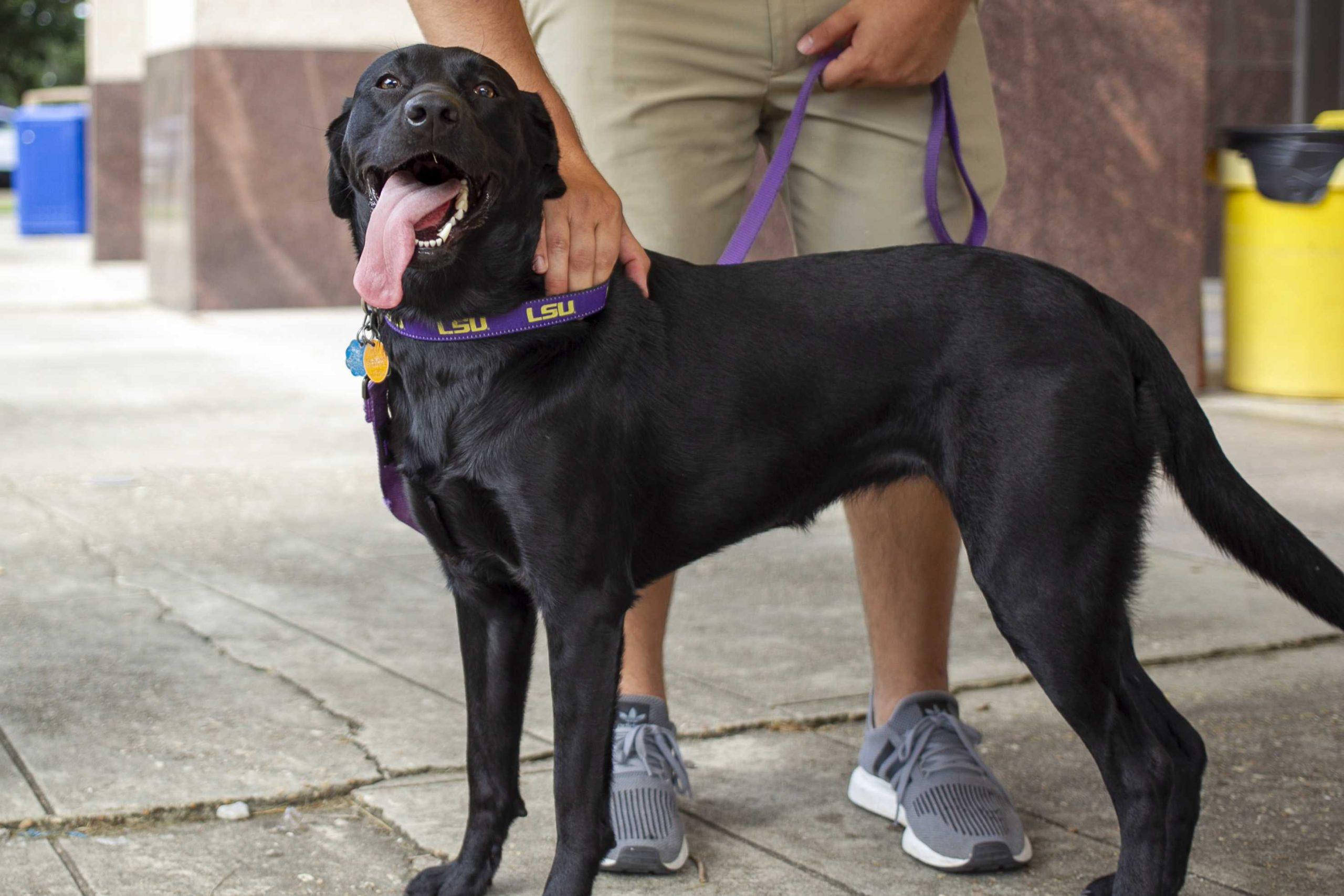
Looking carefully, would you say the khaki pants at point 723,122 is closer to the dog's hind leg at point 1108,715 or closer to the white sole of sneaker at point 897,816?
the dog's hind leg at point 1108,715

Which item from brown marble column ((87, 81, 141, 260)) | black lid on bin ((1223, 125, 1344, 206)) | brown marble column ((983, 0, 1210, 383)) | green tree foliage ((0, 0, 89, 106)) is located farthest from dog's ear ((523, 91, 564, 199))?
green tree foliage ((0, 0, 89, 106))

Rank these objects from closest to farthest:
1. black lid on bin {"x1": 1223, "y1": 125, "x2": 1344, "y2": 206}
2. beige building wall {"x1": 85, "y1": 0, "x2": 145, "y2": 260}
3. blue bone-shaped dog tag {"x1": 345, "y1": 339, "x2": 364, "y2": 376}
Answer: blue bone-shaped dog tag {"x1": 345, "y1": 339, "x2": 364, "y2": 376} < black lid on bin {"x1": 1223, "y1": 125, "x2": 1344, "y2": 206} < beige building wall {"x1": 85, "y1": 0, "x2": 145, "y2": 260}

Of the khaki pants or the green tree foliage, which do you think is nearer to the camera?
the khaki pants

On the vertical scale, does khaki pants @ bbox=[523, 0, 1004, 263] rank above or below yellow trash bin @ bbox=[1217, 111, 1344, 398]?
above

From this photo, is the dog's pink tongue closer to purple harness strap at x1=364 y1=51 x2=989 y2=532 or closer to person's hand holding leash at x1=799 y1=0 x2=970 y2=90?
purple harness strap at x1=364 y1=51 x2=989 y2=532

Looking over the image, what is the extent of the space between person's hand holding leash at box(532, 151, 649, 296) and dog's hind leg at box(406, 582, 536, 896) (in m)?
0.51

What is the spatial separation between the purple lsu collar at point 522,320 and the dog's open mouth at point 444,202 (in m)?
0.15

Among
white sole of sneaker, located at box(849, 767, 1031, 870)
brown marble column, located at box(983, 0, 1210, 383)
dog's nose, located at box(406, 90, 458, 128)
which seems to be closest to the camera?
dog's nose, located at box(406, 90, 458, 128)

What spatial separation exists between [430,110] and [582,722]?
891mm

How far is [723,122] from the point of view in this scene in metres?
2.83

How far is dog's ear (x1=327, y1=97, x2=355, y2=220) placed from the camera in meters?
2.35

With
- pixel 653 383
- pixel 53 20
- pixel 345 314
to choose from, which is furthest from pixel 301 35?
pixel 53 20

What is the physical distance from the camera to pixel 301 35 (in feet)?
31.8

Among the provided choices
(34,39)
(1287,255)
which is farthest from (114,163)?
(34,39)
